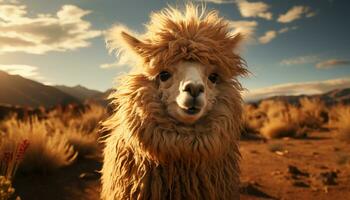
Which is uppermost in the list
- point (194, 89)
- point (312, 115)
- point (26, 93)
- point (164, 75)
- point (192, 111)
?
point (26, 93)

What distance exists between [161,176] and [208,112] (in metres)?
0.75

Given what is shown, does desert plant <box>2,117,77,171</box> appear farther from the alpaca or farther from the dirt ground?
the alpaca

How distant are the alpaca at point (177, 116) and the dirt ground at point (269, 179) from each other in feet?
5.91

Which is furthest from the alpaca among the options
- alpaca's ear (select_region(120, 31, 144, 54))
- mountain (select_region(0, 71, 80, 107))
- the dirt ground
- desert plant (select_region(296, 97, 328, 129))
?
mountain (select_region(0, 71, 80, 107))

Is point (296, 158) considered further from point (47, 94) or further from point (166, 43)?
point (47, 94)

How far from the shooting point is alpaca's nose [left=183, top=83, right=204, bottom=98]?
329 cm

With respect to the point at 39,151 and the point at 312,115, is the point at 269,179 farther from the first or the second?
the point at 312,115

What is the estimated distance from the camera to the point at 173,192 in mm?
3451

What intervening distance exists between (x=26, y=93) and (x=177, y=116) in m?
55.6

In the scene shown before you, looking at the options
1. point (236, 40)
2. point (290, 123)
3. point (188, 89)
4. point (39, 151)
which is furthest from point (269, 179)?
point (290, 123)

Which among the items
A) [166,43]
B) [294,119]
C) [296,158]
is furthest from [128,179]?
A: [294,119]

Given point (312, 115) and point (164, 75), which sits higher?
A: point (312, 115)

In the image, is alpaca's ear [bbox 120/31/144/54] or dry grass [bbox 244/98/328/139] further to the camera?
dry grass [bbox 244/98/328/139]

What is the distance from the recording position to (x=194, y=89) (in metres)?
3.29
